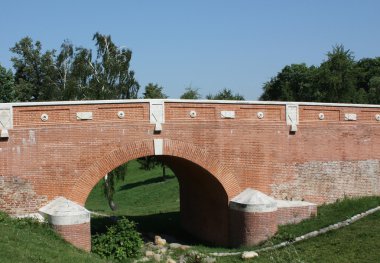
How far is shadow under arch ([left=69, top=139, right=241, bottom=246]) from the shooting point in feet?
45.1

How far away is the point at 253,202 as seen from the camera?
14.4 metres

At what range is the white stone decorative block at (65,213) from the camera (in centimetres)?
1236

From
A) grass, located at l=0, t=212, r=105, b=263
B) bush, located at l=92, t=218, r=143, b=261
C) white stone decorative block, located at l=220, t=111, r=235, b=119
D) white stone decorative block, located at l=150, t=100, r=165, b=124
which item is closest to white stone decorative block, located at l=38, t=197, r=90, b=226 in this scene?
grass, located at l=0, t=212, r=105, b=263

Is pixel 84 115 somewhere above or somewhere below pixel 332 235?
above

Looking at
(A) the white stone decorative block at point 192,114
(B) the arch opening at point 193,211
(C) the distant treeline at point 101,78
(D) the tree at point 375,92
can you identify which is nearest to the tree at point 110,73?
(C) the distant treeline at point 101,78

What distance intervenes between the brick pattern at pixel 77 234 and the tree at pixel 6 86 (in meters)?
21.5

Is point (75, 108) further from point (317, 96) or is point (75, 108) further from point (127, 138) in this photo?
point (317, 96)

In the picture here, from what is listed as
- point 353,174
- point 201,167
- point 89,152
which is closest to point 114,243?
point 89,152

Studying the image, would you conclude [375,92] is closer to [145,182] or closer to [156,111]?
[145,182]

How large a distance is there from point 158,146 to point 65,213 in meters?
3.26

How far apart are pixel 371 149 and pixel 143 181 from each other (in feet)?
66.5

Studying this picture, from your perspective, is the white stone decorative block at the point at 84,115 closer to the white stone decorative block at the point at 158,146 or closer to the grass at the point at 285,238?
Result: the white stone decorative block at the point at 158,146

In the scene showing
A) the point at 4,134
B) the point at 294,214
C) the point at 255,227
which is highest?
the point at 4,134

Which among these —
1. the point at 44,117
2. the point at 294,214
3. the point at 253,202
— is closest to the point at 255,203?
A: the point at 253,202
